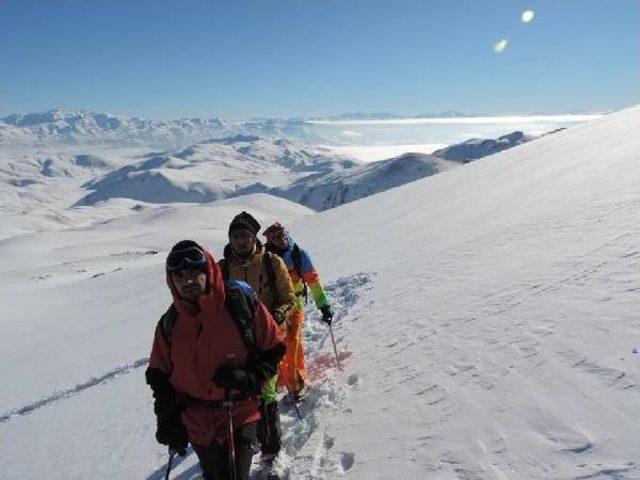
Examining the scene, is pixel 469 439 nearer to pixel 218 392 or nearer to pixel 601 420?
pixel 601 420

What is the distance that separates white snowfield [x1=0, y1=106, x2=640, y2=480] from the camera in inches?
169

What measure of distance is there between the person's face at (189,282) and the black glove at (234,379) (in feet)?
1.86

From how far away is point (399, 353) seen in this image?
727cm

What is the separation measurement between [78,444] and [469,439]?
521 cm

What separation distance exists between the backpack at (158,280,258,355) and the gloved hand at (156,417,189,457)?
0.58 m

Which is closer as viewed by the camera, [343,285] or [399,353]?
[399,353]

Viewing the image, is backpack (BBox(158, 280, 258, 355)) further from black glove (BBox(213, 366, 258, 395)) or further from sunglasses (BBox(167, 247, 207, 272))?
sunglasses (BBox(167, 247, 207, 272))

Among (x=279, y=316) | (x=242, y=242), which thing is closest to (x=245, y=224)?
(x=242, y=242)

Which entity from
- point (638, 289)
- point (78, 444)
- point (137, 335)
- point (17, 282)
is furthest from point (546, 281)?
point (17, 282)

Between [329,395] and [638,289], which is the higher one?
[638,289]

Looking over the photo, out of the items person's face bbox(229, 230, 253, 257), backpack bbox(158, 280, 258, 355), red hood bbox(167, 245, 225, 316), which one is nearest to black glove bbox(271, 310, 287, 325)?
person's face bbox(229, 230, 253, 257)

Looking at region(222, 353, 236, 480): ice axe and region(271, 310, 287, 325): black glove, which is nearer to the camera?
region(222, 353, 236, 480): ice axe

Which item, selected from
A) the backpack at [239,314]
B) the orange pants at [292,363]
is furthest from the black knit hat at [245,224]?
the backpack at [239,314]

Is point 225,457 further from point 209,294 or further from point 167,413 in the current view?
point 209,294
